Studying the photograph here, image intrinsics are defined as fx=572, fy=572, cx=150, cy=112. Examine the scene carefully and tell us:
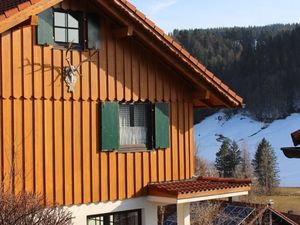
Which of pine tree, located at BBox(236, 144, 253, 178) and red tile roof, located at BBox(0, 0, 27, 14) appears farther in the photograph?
pine tree, located at BBox(236, 144, 253, 178)

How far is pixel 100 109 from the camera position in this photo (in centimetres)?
1083

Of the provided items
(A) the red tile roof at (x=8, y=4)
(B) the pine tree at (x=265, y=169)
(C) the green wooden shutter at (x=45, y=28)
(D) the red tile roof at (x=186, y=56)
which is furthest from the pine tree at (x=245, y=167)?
(A) the red tile roof at (x=8, y=4)

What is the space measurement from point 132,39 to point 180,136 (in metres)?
2.32

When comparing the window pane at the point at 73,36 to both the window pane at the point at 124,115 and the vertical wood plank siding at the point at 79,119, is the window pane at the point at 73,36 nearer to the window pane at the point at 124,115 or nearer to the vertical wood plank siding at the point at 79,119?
the vertical wood plank siding at the point at 79,119

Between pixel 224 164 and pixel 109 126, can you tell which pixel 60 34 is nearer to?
pixel 109 126

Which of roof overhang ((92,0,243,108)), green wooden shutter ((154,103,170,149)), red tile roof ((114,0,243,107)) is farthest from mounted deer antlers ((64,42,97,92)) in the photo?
green wooden shutter ((154,103,170,149))

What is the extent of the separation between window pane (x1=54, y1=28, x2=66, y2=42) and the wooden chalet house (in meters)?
0.02

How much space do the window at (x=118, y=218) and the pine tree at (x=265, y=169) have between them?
49.5 m

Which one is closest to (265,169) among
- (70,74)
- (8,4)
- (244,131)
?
(70,74)

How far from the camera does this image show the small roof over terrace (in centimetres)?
1085

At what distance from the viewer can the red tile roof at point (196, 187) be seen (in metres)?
10.9

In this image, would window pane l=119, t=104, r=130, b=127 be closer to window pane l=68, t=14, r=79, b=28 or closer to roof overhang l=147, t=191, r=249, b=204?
roof overhang l=147, t=191, r=249, b=204

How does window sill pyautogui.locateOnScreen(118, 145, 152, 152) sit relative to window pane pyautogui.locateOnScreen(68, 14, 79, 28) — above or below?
below

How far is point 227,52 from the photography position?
145625 mm
